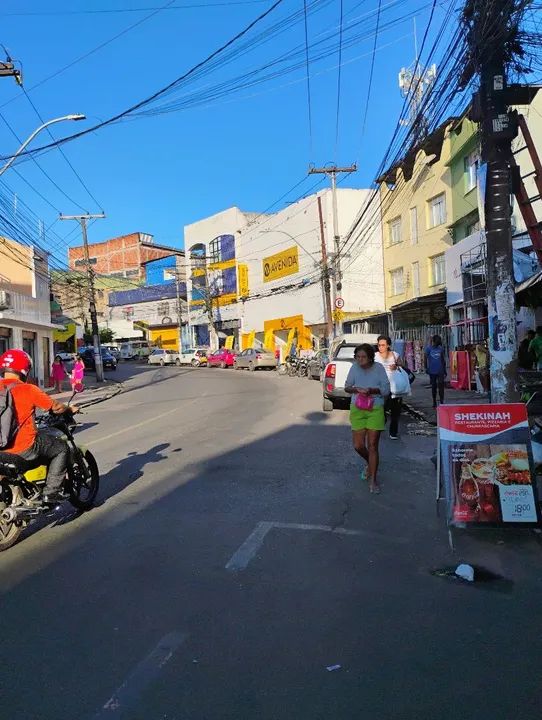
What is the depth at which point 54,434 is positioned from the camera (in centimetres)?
577

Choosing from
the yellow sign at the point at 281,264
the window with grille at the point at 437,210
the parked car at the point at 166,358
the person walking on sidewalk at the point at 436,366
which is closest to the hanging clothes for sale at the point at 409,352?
the window with grille at the point at 437,210

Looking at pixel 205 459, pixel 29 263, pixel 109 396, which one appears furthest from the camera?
pixel 29 263

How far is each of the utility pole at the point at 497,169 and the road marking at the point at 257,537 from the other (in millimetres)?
2468

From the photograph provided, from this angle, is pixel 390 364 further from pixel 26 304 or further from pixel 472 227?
pixel 26 304

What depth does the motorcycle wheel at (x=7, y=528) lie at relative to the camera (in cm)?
502

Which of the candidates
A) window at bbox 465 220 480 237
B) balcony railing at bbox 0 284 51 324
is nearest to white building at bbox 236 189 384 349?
window at bbox 465 220 480 237

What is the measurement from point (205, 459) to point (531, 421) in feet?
14.9

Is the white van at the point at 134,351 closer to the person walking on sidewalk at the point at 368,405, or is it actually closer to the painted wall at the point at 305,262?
the painted wall at the point at 305,262

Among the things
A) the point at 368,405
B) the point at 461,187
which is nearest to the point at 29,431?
the point at 368,405

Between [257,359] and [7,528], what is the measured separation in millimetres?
33227

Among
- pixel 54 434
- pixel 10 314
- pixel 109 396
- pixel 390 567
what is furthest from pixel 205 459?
pixel 10 314

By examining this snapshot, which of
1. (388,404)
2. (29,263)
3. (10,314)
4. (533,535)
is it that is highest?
(29,263)

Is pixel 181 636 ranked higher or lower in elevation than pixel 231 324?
lower

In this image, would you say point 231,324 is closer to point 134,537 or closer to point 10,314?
point 10,314
